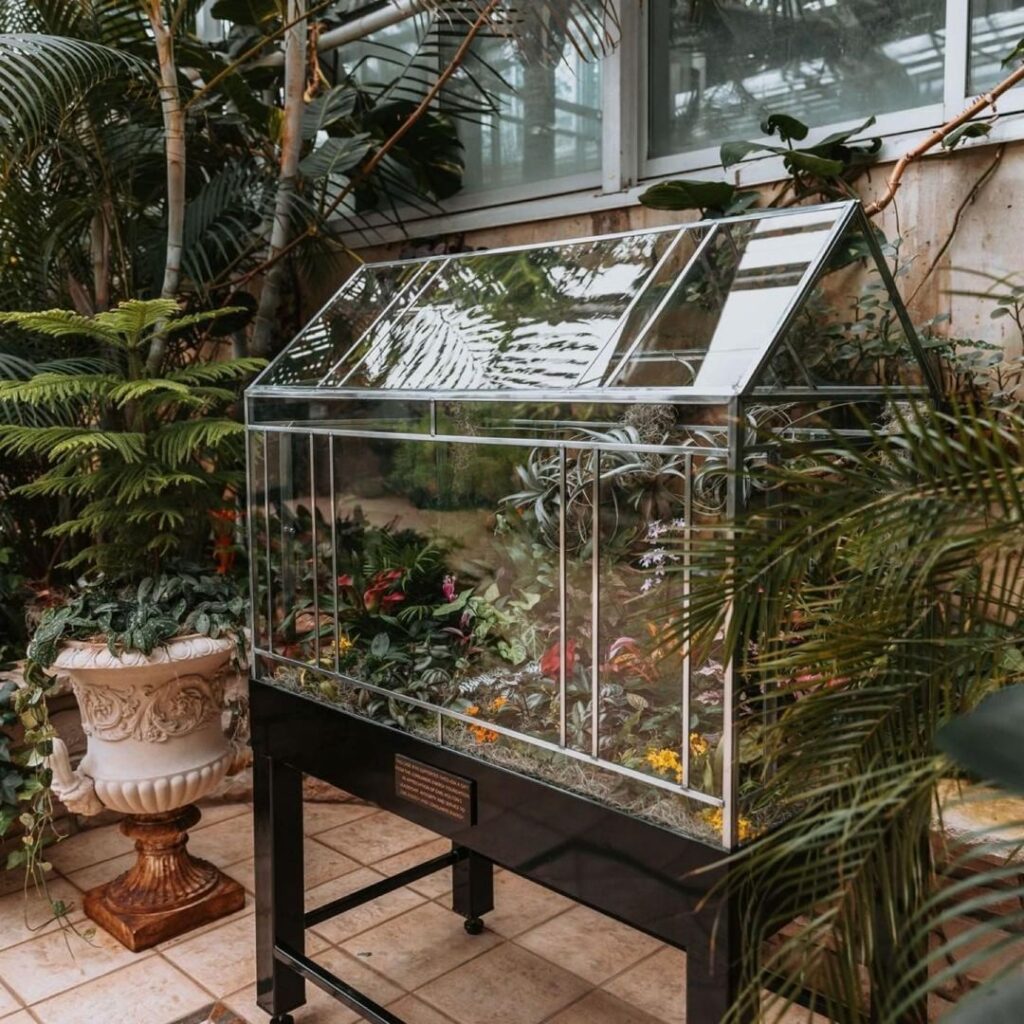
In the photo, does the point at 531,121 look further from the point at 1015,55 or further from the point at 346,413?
the point at 346,413

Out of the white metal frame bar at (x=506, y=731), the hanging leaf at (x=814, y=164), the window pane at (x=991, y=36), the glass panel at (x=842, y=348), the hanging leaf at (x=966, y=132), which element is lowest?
the white metal frame bar at (x=506, y=731)

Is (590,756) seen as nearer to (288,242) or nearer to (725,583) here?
(725,583)

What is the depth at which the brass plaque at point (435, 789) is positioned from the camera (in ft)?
5.59

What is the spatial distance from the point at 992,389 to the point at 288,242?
220 cm

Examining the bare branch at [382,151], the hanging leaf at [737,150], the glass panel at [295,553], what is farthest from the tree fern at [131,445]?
the hanging leaf at [737,150]

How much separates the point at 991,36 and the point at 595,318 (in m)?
1.36

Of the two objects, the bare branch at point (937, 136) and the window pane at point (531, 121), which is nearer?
the bare branch at point (937, 136)

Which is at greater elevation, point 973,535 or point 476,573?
point 973,535

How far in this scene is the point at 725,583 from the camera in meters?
1.16

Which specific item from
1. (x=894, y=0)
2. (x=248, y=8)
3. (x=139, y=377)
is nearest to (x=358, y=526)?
(x=139, y=377)

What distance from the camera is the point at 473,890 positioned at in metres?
2.61

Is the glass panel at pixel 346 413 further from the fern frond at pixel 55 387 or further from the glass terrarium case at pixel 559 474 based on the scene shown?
the fern frond at pixel 55 387

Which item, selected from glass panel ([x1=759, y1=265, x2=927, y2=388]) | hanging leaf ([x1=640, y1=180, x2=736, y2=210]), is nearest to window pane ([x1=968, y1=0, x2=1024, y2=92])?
hanging leaf ([x1=640, y1=180, x2=736, y2=210])

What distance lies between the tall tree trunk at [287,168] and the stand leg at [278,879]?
1.67 m
